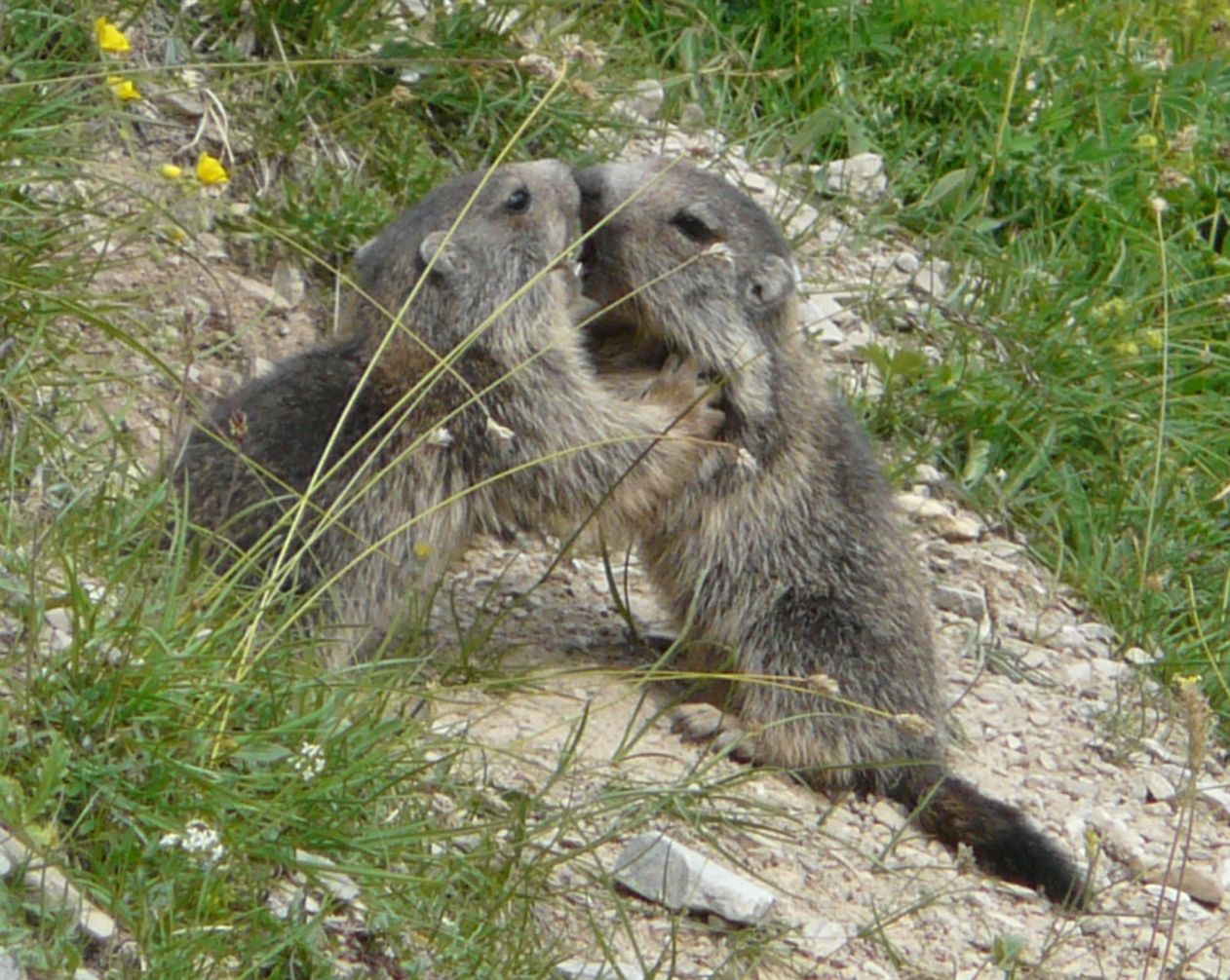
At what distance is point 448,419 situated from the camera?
471 centimetres

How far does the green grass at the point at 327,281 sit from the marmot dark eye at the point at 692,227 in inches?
28.8

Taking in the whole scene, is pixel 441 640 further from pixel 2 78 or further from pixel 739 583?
pixel 2 78

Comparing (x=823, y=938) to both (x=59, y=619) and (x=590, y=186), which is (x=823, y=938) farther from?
(x=590, y=186)

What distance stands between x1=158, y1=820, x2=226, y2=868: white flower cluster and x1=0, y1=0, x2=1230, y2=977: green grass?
0.02 meters

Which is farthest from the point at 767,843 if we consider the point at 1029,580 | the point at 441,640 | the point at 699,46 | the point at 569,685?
the point at 699,46

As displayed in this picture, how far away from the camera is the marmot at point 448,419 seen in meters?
4.78

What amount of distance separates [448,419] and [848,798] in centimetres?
141

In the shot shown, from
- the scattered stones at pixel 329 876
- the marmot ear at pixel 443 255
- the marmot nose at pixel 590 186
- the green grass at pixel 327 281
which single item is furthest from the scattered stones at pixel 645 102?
the scattered stones at pixel 329 876

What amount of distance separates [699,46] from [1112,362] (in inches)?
77.8

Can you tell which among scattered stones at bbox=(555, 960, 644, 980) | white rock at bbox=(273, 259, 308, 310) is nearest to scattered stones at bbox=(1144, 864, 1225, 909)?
scattered stones at bbox=(555, 960, 644, 980)

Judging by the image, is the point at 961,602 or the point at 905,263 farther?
the point at 905,263

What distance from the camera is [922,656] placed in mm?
5289

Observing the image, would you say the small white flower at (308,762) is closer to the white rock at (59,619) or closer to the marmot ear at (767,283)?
the white rock at (59,619)

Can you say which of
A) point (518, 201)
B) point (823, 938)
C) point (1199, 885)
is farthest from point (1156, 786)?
point (518, 201)
